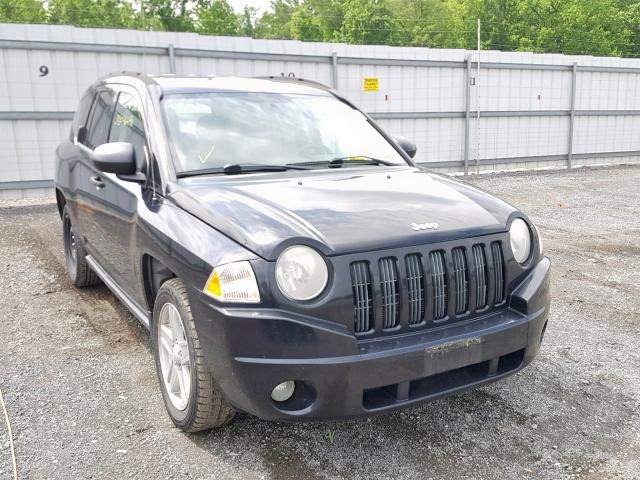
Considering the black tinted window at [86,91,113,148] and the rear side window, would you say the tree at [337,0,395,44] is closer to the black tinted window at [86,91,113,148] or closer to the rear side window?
the rear side window

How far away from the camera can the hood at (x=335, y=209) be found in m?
2.61

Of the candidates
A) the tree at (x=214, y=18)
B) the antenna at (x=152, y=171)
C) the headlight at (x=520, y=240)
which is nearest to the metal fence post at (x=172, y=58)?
the antenna at (x=152, y=171)

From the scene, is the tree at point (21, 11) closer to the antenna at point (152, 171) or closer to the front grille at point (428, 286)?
the antenna at point (152, 171)

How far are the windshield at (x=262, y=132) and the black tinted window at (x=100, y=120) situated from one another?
987 millimetres

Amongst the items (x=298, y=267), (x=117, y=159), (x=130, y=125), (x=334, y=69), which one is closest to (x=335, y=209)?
(x=298, y=267)

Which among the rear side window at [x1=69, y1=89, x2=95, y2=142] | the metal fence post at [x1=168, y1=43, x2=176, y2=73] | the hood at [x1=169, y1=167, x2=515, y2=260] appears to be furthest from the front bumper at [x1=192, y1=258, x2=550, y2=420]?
the metal fence post at [x1=168, y1=43, x2=176, y2=73]

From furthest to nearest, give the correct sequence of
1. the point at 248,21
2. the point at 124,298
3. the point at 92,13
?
the point at 248,21 → the point at 92,13 → the point at 124,298

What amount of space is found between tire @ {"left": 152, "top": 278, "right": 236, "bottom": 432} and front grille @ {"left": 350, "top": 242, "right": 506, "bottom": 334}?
0.76 m

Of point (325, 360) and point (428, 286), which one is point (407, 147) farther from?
point (325, 360)

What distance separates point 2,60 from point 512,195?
922cm

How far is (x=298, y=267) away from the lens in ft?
8.34

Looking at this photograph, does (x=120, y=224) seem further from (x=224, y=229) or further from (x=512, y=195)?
(x=512, y=195)

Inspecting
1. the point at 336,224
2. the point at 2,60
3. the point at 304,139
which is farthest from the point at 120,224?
the point at 2,60

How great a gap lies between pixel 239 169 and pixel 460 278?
1.41m
